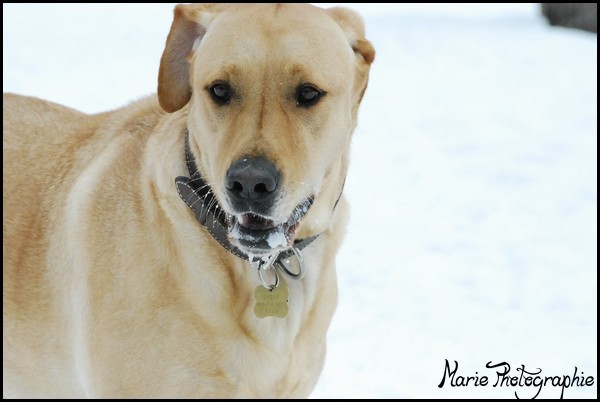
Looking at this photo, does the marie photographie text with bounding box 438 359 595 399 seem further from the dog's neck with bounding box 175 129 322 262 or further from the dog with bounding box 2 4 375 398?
the dog's neck with bounding box 175 129 322 262

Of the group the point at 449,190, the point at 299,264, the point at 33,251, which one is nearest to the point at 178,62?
the point at 299,264

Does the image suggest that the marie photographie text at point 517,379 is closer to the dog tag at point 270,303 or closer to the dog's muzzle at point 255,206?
the dog tag at point 270,303

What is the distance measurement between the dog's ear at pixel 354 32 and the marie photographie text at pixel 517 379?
201cm

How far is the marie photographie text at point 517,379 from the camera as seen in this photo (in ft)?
13.4

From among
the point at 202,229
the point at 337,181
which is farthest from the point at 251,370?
the point at 337,181

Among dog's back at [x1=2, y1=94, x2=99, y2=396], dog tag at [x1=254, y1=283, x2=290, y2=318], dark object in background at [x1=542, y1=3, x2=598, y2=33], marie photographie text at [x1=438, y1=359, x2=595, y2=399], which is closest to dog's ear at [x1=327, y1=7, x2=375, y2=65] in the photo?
dog tag at [x1=254, y1=283, x2=290, y2=318]

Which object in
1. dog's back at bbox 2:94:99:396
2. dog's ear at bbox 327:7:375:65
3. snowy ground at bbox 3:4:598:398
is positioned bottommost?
snowy ground at bbox 3:4:598:398

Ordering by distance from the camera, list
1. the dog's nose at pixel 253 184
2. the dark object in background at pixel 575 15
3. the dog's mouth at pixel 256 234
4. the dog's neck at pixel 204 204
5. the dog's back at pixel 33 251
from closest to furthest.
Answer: the dog's nose at pixel 253 184, the dog's mouth at pixel 256 234, the dog's neck at pixel 204 204, the dog's back at pixel 33 251, the dark object in background at pixel 575 15

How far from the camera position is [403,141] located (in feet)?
25.3

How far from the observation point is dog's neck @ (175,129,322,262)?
103 inches

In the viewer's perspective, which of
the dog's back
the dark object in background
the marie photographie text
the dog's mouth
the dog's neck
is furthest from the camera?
the dark object in background

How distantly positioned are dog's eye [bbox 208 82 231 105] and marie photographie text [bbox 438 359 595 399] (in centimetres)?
220

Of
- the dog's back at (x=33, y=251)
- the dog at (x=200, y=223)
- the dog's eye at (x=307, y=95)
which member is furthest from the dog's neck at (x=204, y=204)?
the dog's back at (x=33, y=251)

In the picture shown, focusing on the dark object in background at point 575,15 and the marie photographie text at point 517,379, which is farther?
the dark object in background at point 575,15
